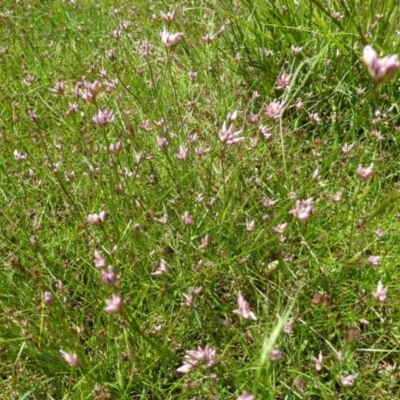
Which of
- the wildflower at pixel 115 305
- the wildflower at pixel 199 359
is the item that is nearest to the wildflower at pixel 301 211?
the wildflower at pixel 199 359

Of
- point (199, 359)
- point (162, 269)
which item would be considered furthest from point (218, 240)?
point (199, 359)

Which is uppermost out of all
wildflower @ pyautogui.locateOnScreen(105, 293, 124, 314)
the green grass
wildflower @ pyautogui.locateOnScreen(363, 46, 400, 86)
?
wildflower @ pyautogui.locateOnScreen(363, 46, 400, 86)

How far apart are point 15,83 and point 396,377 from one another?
2707 millimetres

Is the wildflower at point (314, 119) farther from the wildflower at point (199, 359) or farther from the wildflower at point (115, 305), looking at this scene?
the wildflower at point (115, 305)

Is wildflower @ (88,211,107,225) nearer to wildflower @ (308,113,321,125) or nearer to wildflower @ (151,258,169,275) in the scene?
wildflower @ (151,258,169,275)

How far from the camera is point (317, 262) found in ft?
5.34

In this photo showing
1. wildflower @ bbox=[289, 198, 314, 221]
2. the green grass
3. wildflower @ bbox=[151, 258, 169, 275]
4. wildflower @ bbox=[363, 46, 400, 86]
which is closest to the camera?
wildflower @ bbox=[363, 46, 400, 86]

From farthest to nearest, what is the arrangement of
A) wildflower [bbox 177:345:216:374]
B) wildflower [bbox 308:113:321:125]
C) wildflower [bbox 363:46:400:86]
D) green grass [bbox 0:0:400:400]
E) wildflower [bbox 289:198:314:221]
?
wildflower [bbox 308:113:321:125]
green grass [bbox 0:0:400:400]
wildflower [bbox 289:198:314:221]
wildflower [bbox 177:345:216:374]
wildflower [bbox 363:46:400:86]

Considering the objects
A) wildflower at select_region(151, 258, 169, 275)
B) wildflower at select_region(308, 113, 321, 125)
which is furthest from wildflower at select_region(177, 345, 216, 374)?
wildflower at select_region(308, 113, 321, 125)

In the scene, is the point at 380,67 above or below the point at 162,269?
above

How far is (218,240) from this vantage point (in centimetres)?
163

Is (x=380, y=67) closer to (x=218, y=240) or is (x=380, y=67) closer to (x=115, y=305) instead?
(x=115, y=305)

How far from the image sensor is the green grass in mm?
1414

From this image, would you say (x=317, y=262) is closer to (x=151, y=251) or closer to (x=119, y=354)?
(x=151, y=251)
